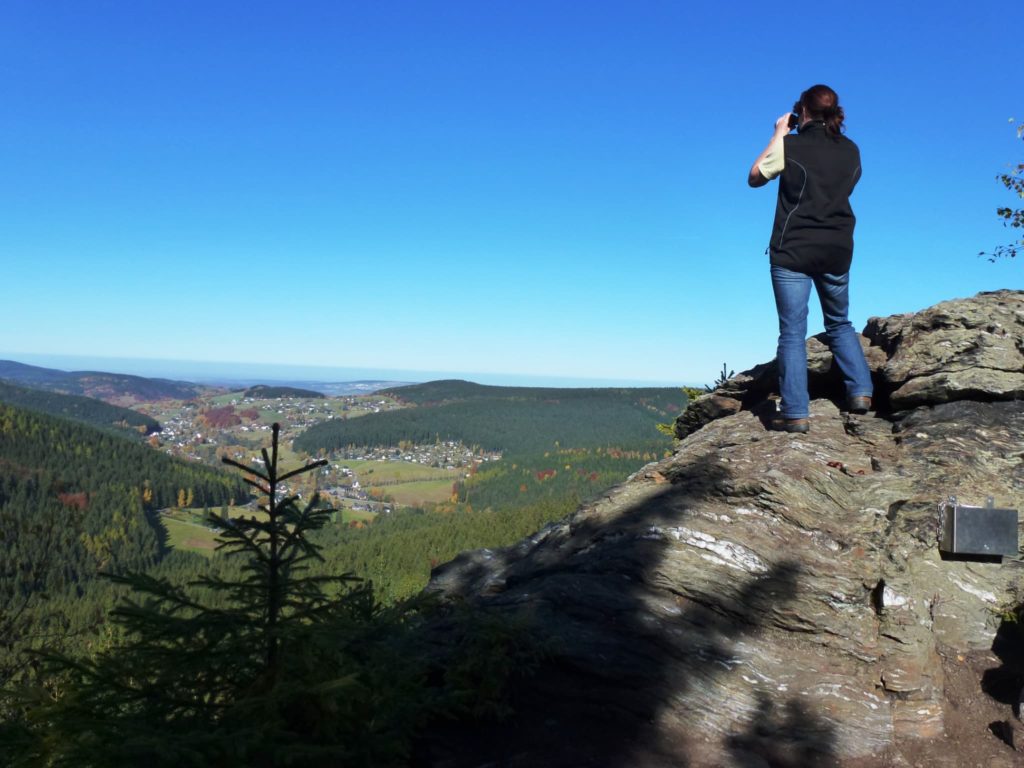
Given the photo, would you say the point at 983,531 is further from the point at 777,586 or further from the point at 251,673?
the point at 251,673

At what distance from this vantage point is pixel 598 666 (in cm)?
545

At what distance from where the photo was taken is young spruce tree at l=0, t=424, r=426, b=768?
353cm

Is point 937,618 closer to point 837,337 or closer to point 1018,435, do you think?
point 1018,435

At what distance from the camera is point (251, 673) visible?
401cm

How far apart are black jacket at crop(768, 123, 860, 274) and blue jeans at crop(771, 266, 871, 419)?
244 millimetres

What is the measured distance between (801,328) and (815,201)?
160 cm

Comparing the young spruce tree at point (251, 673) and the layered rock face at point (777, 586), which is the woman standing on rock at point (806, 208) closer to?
the layered rock face at point (777, 586)

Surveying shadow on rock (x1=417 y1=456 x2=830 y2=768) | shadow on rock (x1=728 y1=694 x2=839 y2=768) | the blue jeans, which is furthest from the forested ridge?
shadow on rock (x1=728 y1=694 x2=839 y2=768)

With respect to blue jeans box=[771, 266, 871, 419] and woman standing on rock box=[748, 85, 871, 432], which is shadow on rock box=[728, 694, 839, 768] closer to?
blue jeans box=[771, 266, 871, 419]

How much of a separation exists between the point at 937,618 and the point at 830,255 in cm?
438

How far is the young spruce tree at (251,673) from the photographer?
3531mm

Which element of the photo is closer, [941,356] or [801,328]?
[801,328]

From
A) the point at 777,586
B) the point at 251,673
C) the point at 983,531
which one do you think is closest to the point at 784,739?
the point at 777,586

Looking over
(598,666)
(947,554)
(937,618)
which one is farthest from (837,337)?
(598,666)
